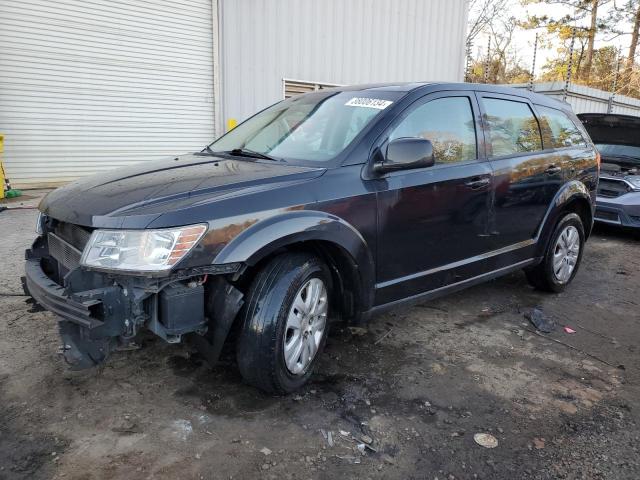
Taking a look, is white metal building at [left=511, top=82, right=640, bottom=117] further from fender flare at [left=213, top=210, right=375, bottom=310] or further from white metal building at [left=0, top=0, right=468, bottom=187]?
fender flare at [left=213, top=210, right=375, bottom=310]

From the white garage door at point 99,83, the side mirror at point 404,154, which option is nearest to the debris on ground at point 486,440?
the side mirror at point 404,154

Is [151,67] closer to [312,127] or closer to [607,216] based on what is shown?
[312,127]

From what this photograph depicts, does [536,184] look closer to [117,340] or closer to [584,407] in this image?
[584,407]

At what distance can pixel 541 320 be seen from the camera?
13.2 ft

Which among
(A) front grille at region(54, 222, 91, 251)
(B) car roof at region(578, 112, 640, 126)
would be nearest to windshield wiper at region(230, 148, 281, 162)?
(A) front grille at region(54, 222, 91, 251)

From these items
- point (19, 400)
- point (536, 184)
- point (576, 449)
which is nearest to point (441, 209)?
point (536, 184)

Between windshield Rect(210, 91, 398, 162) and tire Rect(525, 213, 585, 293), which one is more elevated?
windshield Rect(210, 91, 398, 162)

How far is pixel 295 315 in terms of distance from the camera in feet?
8.88

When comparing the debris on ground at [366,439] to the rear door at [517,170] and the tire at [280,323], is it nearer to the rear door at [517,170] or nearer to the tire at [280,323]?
the tire at [280,323]

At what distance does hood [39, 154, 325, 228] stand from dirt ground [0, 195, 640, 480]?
3.21 ft

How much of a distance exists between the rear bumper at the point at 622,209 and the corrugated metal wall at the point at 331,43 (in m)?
6.83

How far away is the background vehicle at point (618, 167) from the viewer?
6.98 metres

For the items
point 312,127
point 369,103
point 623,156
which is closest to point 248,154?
point 312,127

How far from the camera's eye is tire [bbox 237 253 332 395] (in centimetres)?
252
